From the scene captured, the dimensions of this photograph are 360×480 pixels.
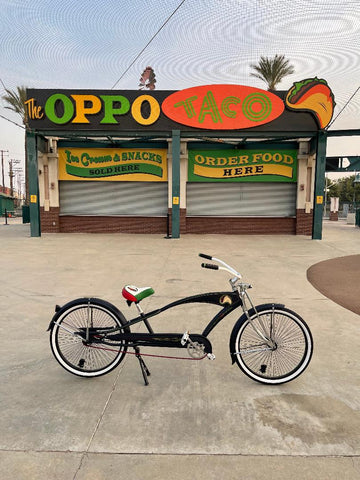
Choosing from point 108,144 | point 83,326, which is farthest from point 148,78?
point 83,326

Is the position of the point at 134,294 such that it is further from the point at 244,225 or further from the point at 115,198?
the point at 115,198

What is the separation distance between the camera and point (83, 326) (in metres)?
3.55

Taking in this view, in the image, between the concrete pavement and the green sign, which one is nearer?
the concrete pavement

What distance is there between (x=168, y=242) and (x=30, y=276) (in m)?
7.17

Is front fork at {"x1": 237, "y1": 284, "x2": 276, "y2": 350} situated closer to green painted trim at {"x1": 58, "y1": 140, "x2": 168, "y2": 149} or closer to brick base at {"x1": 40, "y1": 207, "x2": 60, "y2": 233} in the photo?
green painted trim at {"x1": 58, "y1": 140, "x2": 168, "y2": 149}

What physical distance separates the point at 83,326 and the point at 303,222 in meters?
16.0

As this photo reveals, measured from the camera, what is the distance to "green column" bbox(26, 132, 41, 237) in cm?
1541

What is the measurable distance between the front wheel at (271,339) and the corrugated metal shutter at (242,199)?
1466 cm

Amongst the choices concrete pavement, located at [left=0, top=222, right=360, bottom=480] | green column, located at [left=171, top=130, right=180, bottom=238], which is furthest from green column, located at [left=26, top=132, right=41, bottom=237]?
concrete pavement, located at [left=0, top=222, right=360, bottom=480]

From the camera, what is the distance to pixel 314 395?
3154 millimetres

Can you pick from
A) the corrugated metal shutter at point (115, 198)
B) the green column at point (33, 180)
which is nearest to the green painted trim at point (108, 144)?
the corrugated metal shutter at point (115, 198)

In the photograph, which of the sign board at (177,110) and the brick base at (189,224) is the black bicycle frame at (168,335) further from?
the brick base at (189,224)

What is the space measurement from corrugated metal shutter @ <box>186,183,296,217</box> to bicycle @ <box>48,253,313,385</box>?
14634 millimetres

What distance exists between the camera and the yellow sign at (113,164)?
1775 cm
